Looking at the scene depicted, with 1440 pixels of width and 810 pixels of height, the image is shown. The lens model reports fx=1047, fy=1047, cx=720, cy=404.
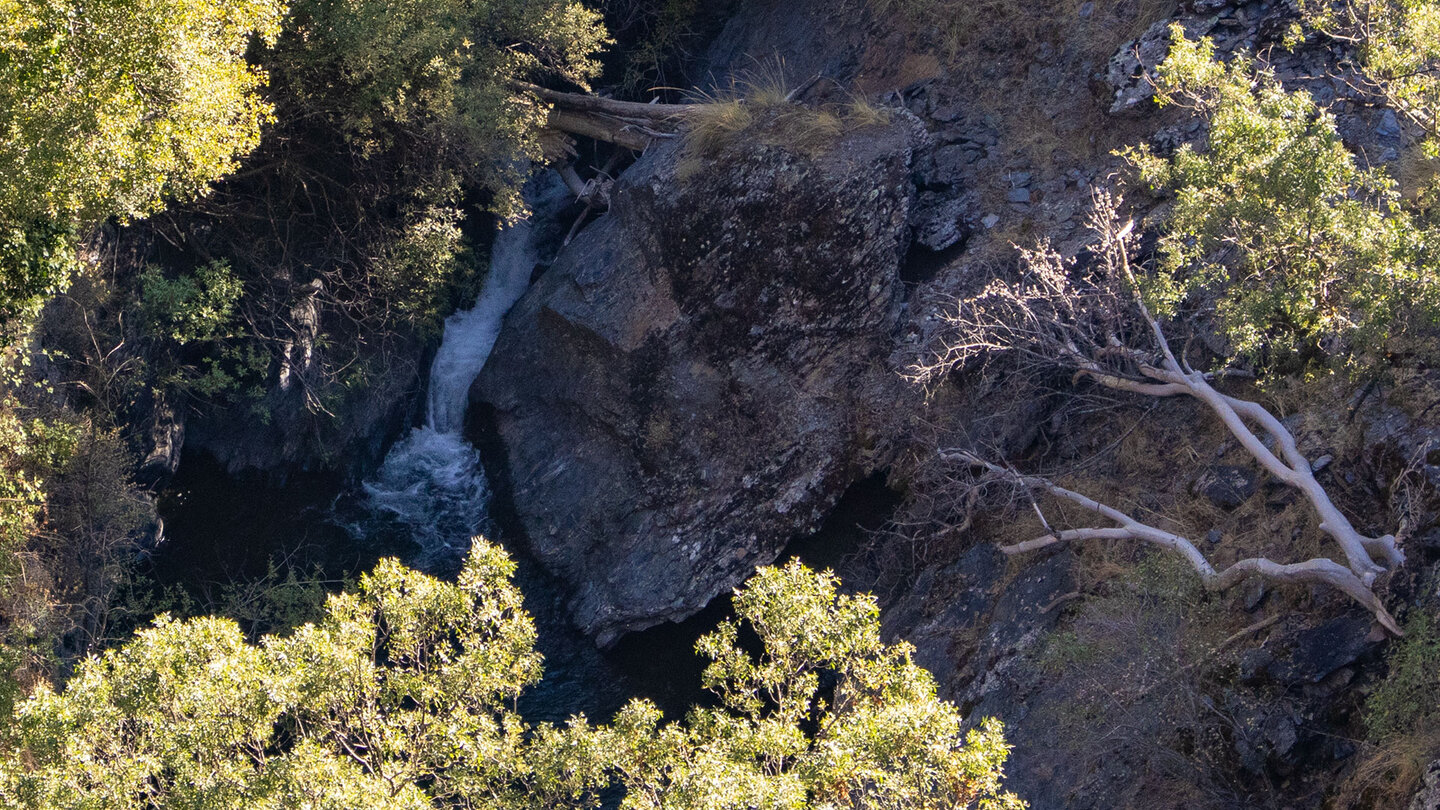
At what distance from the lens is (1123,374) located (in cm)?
1200

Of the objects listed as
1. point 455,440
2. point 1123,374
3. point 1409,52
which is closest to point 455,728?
point 1123,374

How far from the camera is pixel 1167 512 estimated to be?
1194 centimetres

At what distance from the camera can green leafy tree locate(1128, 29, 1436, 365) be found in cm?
848

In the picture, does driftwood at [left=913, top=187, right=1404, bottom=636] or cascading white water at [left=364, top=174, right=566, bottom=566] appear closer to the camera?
driftwood at [left=913, top=187, right=1404, bottom=636]

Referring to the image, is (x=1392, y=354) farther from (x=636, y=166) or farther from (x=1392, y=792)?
(x=636, y=166)

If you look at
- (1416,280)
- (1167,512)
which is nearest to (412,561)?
(1167,512)

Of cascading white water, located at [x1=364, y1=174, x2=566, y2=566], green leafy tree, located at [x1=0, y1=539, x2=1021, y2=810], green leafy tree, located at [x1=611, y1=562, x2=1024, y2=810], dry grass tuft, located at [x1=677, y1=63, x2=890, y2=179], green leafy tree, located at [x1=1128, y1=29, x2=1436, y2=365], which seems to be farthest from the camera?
cascading white water, located at [x1=364, y1=174, x2=566, y2=566]

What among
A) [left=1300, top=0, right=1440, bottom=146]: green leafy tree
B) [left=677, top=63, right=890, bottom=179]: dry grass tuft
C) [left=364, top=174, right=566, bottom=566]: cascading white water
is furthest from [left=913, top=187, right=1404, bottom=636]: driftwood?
[left=364, top=174, right=566, bottom=566]: cascading white water

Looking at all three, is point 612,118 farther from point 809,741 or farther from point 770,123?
point 809,741

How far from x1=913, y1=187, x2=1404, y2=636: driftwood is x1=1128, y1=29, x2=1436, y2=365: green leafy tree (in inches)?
44.6

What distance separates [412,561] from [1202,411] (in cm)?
1122

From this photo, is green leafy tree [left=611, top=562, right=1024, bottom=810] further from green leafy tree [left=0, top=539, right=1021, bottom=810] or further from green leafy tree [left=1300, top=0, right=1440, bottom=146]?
green leafy tree [left=1300, top=0, right=1440, bottom=146]

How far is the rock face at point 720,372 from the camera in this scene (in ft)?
48.0

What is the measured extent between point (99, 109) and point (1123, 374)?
1104 centimetres
